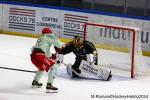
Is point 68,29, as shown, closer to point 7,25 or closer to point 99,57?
point 7,25

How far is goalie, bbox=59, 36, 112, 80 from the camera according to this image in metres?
→ 9.22

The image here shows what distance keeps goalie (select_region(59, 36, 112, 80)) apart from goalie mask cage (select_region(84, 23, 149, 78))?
0.73 meters

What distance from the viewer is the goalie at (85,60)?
9219 mm

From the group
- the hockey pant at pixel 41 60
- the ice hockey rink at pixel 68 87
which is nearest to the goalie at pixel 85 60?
the ice hockey rink at pixel 68 87

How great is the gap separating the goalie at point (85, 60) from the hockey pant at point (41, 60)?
0.86 metres

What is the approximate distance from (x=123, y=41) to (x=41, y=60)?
2.64 metres

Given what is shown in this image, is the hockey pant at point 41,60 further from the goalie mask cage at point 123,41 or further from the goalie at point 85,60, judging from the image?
the goalie mask cage at point 123,41

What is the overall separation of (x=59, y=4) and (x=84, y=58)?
4.95 meters

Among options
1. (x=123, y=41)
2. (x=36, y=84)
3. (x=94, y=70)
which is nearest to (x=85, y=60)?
(x=94, y=70)

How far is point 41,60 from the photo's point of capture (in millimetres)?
8305

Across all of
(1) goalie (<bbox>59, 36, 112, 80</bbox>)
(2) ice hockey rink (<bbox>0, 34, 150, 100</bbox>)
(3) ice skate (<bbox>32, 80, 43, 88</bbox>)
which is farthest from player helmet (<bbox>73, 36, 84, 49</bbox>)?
(3) ice skate (<bbox>32, 80, 43, 88</bbox>)

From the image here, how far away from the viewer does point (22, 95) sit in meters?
8.02

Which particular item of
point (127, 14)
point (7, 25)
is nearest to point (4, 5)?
point (7, 25)

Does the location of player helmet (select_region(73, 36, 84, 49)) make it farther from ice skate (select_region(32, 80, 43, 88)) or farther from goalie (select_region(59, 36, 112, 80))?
ice skate (select_region(32, 80, 43, 88))
